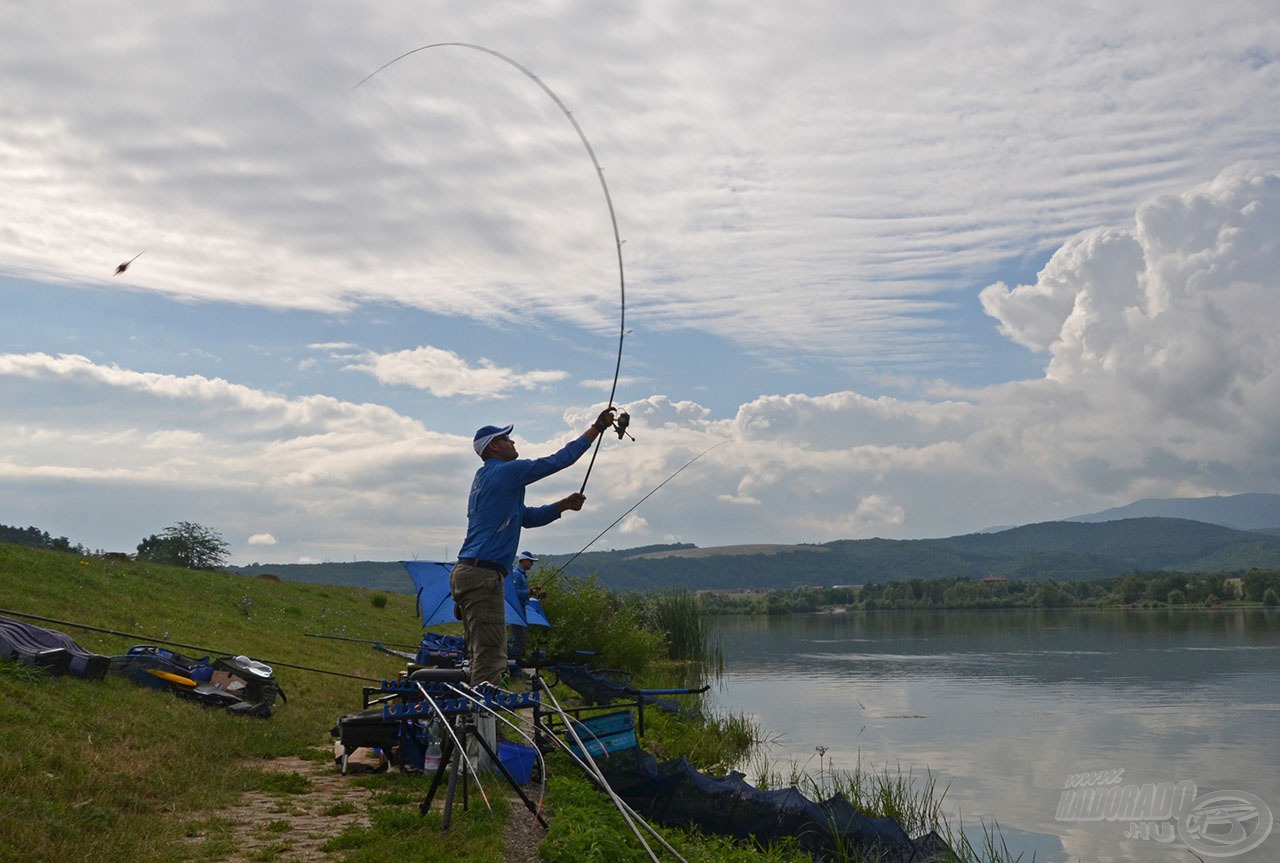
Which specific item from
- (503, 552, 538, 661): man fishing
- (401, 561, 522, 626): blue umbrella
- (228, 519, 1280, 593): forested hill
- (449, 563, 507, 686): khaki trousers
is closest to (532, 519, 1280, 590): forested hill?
(228, 519, 1280, 593): forested hill

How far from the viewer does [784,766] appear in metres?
15.1

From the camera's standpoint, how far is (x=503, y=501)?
268 inches

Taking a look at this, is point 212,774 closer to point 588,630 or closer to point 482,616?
point 482,616

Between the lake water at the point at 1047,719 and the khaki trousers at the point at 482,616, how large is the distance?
704 cm

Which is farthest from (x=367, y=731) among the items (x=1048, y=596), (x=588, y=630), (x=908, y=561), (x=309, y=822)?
(x=908, y=561)

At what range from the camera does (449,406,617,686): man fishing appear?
6770 millimetres

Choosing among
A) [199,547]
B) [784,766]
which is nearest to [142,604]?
[784,766]

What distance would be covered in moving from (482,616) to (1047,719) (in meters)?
16.4

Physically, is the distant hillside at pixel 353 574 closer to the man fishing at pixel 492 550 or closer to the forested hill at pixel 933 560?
the forested hill at pixel 933 560

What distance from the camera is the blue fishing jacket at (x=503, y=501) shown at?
22.1 ft

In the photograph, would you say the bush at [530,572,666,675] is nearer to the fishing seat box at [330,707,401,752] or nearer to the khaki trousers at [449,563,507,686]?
the fishing seat box at [330,707,401,752]

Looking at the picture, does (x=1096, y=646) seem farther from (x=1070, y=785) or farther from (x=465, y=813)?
(x=465, y=813)

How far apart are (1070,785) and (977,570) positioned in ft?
401

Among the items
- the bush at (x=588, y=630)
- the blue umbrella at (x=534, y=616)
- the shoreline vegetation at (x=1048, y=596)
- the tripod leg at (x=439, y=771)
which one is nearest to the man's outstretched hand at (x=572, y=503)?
the tripod leg at (x=439, y=771)
